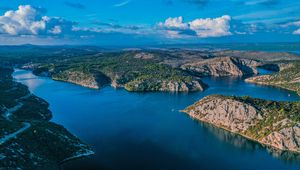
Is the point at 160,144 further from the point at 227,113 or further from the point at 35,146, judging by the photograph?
the point at 35,146

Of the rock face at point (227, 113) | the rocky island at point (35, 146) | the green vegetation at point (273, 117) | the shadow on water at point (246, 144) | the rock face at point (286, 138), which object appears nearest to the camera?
the rocky island at point (35, 146)

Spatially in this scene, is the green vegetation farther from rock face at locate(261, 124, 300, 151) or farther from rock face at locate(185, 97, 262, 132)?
rock face at locate(185, 97, 262, 132)

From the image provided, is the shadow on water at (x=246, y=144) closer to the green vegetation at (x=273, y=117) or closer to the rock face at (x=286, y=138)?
the rock face at (x=286, y=138)

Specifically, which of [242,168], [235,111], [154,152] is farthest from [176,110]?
[242,168]

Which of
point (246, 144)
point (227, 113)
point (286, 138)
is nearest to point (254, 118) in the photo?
point (227, 113)

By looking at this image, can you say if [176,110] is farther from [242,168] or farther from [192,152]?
[242,168]

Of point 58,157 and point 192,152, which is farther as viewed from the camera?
point 192,152

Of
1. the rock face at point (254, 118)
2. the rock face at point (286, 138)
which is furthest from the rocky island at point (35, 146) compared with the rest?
the rock face at point (286, 138)

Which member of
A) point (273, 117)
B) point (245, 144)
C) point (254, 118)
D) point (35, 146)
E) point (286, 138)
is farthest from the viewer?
point (254, 118)

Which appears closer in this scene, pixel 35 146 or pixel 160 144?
pixel 35 146
